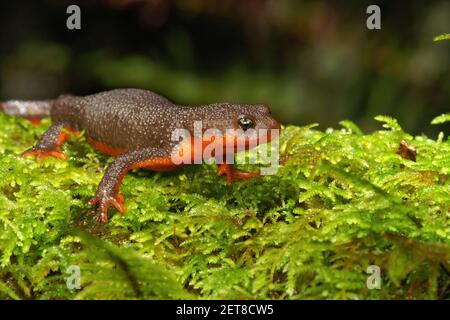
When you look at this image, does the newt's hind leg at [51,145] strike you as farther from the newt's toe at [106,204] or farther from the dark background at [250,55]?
the dark background at [250,55]

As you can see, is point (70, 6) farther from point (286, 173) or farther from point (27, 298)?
point (27, 298)

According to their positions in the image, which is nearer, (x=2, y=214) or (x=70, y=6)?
(x=2, y=214)

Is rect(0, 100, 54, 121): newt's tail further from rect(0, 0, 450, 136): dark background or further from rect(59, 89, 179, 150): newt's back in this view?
rect(0, 0, 450, 136): dark background

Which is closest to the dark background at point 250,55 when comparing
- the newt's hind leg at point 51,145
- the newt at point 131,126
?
the newt at point 131,126

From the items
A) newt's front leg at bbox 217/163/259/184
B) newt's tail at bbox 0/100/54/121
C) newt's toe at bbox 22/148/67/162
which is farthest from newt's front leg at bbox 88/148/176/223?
newt's tail at bbox 0/100/54/121

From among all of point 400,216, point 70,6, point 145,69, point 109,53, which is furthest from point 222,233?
point 70,6

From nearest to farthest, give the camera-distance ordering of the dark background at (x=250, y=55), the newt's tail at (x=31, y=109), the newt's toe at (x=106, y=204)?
the newt's toe at (x=106, y=204)
the newt's tail at (x=31, y=109)
the dark background at (x=250, y=55)
